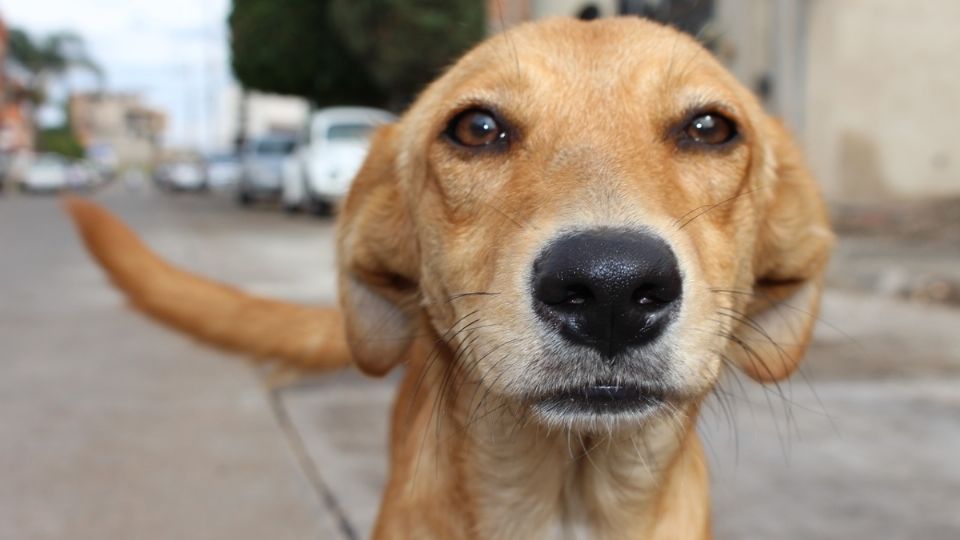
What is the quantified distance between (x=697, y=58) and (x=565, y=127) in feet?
1.46

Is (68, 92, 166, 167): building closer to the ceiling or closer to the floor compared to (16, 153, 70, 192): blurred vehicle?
closer to the floor

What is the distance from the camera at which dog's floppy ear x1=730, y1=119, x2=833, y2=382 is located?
259cm

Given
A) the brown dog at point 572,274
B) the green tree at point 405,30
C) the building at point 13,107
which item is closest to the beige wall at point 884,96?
the green tree at point 405,30

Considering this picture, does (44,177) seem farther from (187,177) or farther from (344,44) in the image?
(344,44)

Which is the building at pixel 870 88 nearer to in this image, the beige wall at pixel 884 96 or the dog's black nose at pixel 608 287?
the beige wall at pixel 884 96

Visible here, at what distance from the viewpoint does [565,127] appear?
7.22ft

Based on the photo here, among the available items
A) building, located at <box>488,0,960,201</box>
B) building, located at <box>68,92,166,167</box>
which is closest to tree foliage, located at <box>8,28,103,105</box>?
building, located at <box>68,92,166,167</box>

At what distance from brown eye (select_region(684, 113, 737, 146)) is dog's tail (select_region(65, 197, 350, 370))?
142 centimetres

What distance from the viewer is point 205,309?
320 cm

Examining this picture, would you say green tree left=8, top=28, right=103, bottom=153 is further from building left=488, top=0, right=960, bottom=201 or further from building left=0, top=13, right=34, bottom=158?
building left=488, top=0, right=960, bottom=201

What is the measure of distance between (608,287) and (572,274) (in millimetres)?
64

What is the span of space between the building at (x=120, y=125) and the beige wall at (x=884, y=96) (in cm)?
12049

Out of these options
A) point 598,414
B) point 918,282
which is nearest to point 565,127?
point 598,414

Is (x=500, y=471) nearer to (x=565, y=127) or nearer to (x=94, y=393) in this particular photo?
(x=565, y=127)
